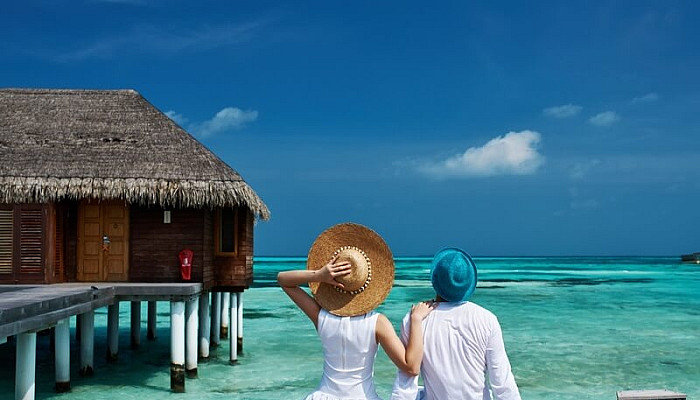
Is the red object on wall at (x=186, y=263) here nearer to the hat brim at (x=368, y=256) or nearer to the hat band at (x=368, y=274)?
the hat brim at (x=368, y=256)

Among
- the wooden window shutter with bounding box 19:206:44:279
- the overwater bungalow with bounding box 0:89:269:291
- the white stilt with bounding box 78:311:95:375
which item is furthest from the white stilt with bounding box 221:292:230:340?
the wooden window shutter with bounding box 19:206:44:279

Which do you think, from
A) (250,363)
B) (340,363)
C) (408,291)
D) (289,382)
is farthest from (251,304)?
(340,363)

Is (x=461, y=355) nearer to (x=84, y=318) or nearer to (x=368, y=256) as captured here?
A: (x=368, y=256)

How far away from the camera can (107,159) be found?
12500mm

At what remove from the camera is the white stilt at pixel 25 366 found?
27.8 ft

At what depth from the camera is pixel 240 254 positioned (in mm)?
13531

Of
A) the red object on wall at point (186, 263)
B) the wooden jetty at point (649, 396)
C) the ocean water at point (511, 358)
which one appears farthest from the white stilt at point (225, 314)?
the wooden jetty at point (649, 396)

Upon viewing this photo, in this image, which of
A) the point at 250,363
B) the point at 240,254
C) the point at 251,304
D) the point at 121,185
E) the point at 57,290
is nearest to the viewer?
the point at 57,290

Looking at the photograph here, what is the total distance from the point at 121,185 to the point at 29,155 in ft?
5.58

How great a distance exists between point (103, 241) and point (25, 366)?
14.3 feet

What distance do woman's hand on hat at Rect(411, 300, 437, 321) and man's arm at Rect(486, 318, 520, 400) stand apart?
0.27 meters

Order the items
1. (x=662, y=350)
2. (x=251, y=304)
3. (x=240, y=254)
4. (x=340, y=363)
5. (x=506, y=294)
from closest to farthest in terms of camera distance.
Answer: (x=340, y=363) → (x=240, y=254) → (x=662, y=350) → (x=251, y=304) → (x=506, y=294)

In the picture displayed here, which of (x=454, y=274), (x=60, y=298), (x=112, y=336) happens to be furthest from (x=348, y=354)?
(x=112, y=336)

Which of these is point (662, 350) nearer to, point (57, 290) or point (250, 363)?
point (250, 363)
